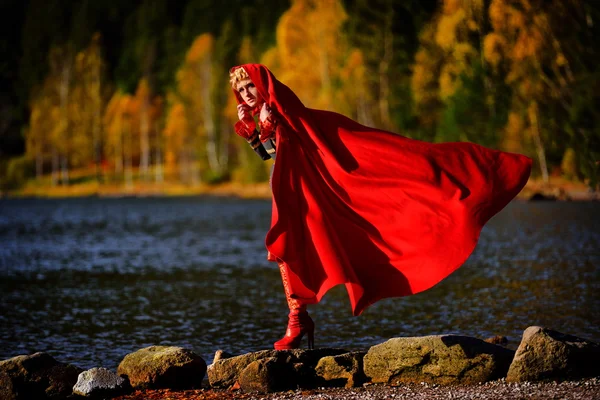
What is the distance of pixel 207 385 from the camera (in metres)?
7.42

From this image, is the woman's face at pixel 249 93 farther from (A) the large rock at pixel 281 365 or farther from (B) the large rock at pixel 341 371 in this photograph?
(B) the large rock at pixel 341 371

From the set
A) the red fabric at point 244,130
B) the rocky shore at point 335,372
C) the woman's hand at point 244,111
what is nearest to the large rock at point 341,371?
the rocky shore at point 335,372

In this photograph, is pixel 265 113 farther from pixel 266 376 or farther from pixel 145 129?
pixel 145 129

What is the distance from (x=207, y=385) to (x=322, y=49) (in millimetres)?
44635

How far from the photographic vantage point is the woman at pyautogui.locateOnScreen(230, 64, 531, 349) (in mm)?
7309

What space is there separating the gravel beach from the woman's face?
237cm

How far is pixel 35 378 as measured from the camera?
23.2ft

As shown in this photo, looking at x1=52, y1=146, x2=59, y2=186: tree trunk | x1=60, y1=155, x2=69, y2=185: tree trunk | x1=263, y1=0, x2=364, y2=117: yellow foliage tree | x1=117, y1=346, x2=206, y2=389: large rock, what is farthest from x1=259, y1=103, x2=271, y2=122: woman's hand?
x1=52, y1=146, x2=59, y2=186: tree trunk

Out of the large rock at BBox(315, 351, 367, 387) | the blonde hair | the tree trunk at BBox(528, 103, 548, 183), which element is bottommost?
the large rock at BBox(315, 351, 367, 387)

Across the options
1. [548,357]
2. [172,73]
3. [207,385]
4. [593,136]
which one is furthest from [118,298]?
[172,73]

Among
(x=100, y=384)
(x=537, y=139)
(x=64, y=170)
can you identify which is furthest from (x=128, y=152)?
(x=100, y=384)

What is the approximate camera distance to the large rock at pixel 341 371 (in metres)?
6.98

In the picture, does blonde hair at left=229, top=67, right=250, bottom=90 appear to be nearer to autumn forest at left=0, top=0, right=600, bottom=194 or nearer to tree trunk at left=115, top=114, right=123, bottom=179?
autumn forest at left=0, top=0, right=600, bottom=194

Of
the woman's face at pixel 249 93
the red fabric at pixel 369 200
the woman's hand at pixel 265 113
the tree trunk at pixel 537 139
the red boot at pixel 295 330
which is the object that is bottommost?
the red boot at pixel 295 330
